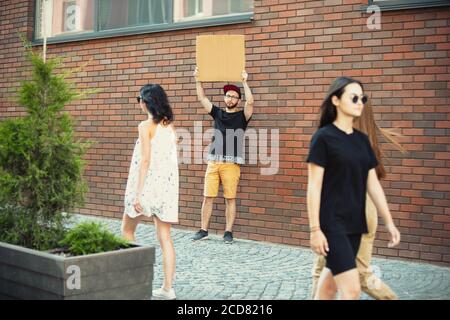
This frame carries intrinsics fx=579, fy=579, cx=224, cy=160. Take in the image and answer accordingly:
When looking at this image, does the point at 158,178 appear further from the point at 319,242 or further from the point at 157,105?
the point at 319,242

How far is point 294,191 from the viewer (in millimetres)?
7191

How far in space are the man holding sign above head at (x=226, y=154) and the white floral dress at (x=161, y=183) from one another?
2.49m

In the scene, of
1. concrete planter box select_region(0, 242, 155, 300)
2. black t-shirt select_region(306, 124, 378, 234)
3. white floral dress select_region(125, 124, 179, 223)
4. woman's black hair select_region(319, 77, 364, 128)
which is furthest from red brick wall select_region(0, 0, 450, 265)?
concrete planter box select_region(0, 242, 155, 300)

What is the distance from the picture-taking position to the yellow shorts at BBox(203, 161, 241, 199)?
24.0ft

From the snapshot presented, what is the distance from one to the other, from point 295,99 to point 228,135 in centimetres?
96

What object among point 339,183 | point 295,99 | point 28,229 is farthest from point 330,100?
point 295,99

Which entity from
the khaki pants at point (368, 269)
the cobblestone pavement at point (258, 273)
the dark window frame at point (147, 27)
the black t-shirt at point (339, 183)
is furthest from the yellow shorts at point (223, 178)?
the black t-shirt at point (339, 183)

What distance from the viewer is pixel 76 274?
12.3 feet

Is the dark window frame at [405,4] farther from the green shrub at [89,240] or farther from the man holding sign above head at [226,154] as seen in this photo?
the green shrub at [89,240]

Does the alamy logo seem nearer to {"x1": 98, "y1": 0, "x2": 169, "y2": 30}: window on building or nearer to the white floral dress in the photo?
the white floral dress

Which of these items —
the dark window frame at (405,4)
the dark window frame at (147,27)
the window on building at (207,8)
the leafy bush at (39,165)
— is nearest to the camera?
the leafy bush at (39,165)

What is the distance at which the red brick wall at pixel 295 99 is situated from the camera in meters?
6.28

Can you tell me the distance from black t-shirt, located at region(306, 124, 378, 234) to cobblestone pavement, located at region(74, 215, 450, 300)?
165 centimetres

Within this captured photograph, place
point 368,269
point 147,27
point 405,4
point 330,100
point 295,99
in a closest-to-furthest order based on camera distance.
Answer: point 330,100
point 368,269
point 405,4
point 295,99
point 147,27
